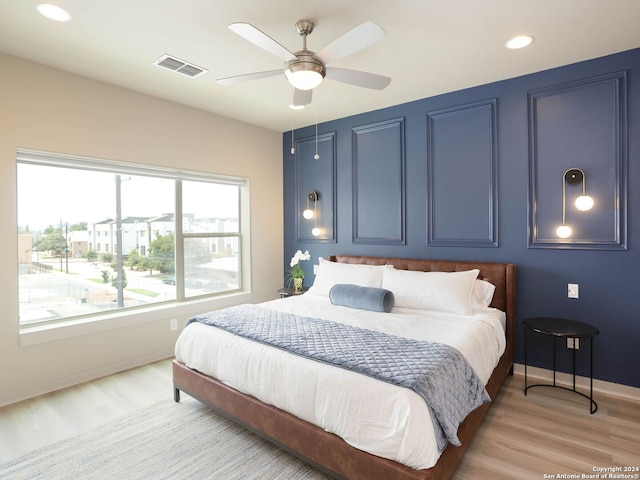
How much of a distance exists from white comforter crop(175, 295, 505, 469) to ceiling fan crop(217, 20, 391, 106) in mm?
1765

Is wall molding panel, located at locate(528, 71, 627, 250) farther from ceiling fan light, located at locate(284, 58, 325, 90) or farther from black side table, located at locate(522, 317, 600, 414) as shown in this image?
ceiling fan light, located at locate(284, 58, 325, 90)

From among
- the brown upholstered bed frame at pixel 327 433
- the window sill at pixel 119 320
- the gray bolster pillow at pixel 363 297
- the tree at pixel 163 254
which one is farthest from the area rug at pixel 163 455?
the tree at pixel 163 254

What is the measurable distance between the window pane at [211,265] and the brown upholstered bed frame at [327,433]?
5.33ft

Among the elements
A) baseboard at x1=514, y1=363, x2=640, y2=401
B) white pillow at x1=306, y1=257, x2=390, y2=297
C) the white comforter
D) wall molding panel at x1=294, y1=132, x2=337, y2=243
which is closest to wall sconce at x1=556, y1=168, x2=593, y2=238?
the white comforter

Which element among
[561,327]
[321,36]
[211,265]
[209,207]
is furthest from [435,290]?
[209,207]

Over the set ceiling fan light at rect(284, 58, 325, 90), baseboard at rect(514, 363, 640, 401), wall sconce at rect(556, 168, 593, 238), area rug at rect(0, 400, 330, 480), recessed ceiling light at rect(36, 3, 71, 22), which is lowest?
area rug at rect(0, 400, 330, 480)

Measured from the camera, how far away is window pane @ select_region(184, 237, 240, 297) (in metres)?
4.26

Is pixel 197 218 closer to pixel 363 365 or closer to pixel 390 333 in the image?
pixel 390 333

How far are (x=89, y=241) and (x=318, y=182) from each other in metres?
2.74

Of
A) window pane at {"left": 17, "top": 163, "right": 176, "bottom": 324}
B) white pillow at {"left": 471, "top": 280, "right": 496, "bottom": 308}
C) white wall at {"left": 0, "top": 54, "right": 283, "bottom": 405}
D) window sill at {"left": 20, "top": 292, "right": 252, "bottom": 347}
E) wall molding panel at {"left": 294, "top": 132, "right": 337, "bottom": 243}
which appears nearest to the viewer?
white wall at {"left": 0, "top": 54, "right": 283, "bottom": 405}

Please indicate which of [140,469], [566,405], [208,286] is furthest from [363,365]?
[208,286]

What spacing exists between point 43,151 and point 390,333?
3220 mm

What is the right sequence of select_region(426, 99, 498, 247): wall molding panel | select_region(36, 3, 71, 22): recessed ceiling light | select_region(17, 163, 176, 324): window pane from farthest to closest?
select_region(426, 99, 498, 247): wall molding panel, select_region(17, 163, 176, 324): window pane, select_region(36, 3, 71, 22): recessed ceiling light

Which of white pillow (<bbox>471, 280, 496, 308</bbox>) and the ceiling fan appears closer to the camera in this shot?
the ceiling fan
